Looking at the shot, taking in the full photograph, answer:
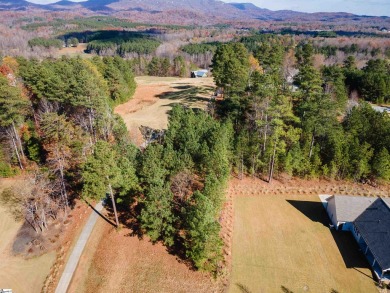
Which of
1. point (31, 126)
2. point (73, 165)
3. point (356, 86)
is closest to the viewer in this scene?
point (73, 165)

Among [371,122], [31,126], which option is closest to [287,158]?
[371,122]

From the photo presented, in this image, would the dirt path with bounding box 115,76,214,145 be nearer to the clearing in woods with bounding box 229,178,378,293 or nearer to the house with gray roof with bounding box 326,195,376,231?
the clearing in woods with bounding box 229,178,378,293

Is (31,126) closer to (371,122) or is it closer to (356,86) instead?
(371,122)

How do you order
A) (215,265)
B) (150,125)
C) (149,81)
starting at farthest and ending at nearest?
(149,81)
(150,125)
(215,265)

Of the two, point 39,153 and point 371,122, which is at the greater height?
point 371,122

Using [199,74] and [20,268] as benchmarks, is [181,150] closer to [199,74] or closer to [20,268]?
[20,268]

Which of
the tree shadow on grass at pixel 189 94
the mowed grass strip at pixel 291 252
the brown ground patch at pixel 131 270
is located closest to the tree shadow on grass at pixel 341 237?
the mowed grass strip at pixel 291 252

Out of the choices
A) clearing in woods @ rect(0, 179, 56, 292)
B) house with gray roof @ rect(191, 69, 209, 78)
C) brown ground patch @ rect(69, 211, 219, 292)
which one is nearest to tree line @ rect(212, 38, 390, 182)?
brown ground patch @ rect(69, 211, 219, 292)
